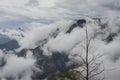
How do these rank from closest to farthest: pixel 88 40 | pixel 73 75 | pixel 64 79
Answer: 1. pixel 88 40
2. pixel 73 75
3. pixel 64 79

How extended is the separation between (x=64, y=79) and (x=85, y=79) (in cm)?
2314

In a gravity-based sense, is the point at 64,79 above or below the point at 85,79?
below

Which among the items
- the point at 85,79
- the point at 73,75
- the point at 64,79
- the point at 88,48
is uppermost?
the point at 88,48

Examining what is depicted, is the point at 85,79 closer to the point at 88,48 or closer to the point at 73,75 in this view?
the point at 88,48

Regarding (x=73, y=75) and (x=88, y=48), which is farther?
(x=73, y=75)

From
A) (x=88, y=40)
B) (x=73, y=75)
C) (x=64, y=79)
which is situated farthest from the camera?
(x=64, y=79)

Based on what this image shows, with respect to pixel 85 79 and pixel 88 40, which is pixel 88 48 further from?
pixel 85 79

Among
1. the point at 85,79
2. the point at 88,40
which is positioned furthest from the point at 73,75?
the point at 88,40

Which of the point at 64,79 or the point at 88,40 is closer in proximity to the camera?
the point at 88,40

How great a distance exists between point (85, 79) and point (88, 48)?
3.42 m

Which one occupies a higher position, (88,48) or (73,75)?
(88,48)

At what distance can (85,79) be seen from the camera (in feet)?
95.7

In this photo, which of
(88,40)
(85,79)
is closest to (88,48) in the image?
(88,40)

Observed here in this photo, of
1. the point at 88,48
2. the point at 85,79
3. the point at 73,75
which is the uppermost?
the point at 88,48
